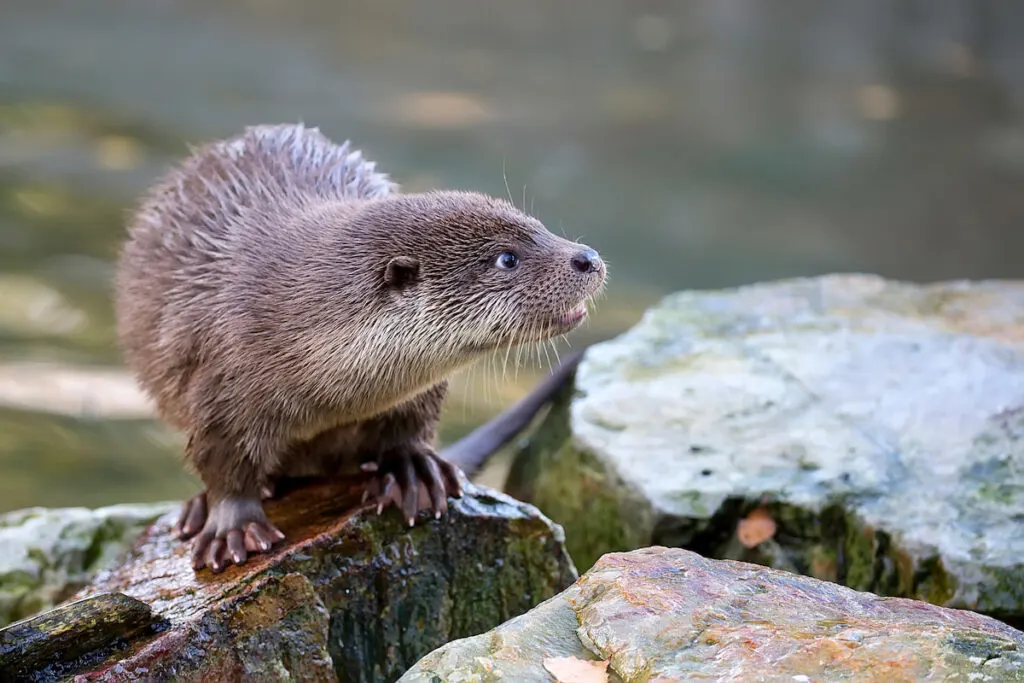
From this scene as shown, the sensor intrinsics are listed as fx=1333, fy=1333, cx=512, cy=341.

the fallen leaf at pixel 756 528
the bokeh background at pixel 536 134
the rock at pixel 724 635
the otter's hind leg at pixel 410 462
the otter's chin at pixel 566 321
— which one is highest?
the bokeh background at pixel 536 134

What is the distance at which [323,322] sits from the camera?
A: 109 inches

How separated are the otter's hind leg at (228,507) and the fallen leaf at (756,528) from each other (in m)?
1.10

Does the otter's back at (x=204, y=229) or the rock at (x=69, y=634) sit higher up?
the otter's back at (x=204, y=229)

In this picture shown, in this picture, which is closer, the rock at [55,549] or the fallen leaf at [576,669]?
the fallen leaf at [576,669]

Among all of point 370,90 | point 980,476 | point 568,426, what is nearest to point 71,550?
point 568,426

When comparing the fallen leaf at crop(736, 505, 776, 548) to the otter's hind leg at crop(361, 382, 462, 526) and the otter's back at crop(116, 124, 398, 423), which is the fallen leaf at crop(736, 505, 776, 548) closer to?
the otter's hind leg at crop(361, 382, 462, 526)

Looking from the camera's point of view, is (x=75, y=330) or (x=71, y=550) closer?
(x=71, y=550)

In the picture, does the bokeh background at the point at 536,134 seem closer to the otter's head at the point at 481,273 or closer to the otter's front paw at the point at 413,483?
the otter's front paw at the point at 413,483

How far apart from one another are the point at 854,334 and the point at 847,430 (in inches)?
24.7

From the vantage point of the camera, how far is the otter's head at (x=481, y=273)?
2.73 m

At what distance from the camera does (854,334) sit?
155 inches

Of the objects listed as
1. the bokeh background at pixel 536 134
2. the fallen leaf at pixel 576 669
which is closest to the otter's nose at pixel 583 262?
the fallen leaf at pixel 576 669

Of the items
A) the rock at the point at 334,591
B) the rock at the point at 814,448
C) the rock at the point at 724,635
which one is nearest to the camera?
the rock at the point at 724,635

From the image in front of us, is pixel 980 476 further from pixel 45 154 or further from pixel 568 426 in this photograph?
pixel 45 154
